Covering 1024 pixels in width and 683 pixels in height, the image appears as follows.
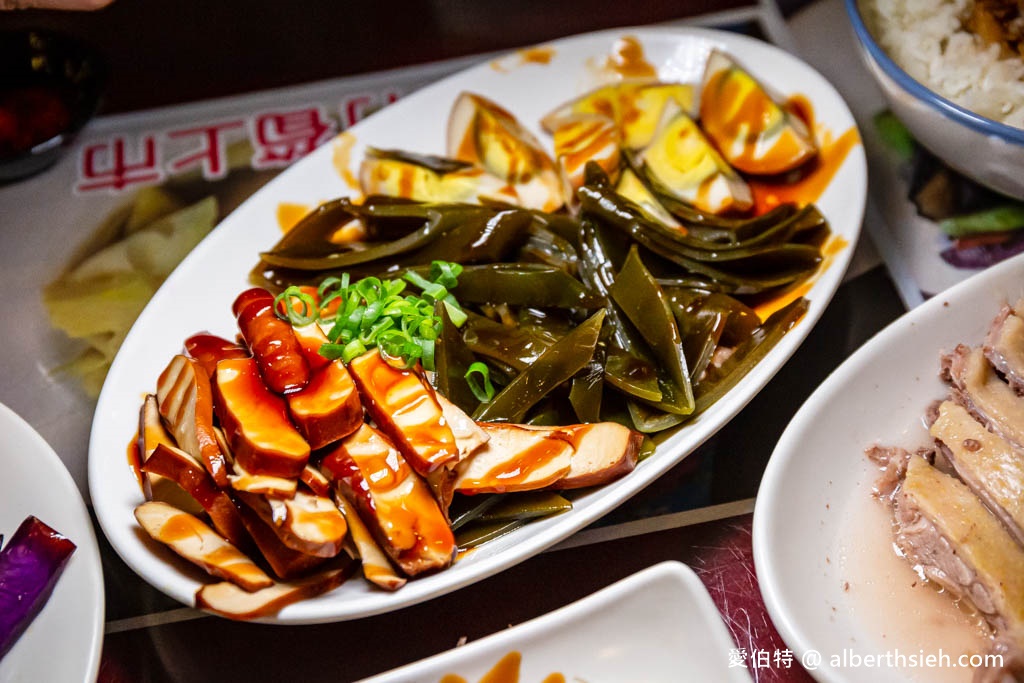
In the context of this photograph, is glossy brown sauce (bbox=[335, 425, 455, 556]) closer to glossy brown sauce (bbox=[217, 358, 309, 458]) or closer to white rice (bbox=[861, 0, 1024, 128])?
glossy brown sauce (bbox=[217, 358, 309, 458])

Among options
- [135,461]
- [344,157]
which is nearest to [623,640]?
[135,461]

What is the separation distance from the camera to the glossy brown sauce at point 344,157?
2379mm

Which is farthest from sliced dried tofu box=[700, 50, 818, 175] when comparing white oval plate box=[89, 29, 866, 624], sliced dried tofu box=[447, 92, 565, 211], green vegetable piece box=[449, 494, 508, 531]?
green vegetable piece box=[449, 494, 508, 531]

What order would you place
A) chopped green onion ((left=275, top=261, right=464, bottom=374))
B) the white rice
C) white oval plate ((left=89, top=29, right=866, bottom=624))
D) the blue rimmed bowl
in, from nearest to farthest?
white oval plate ((left=89, top=29, right=866, bottom=624)), chopped green onion ((left=275, top=261, right=464, bottom=374)), the blue rimmed bowl, the white rice

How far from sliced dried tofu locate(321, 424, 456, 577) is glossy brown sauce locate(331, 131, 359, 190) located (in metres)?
1.04

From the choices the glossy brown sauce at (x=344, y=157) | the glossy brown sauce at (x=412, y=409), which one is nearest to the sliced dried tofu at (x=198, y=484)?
the glossy brown sauce at (x=412, y=409)

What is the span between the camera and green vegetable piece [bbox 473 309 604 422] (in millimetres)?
1776

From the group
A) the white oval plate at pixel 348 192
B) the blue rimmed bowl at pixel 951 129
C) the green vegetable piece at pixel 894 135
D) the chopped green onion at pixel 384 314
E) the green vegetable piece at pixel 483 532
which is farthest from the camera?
the green vegetable piece at pixel 894 135

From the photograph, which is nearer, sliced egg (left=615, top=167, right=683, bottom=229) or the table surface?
the table surface

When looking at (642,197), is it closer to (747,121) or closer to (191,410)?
(747,121)

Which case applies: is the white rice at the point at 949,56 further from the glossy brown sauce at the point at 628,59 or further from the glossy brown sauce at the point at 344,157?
the glossy brown sauce at the point at 344,157

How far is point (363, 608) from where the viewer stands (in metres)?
1.50

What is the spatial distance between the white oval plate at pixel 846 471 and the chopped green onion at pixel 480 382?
63 cm

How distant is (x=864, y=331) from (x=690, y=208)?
1.85 ft
